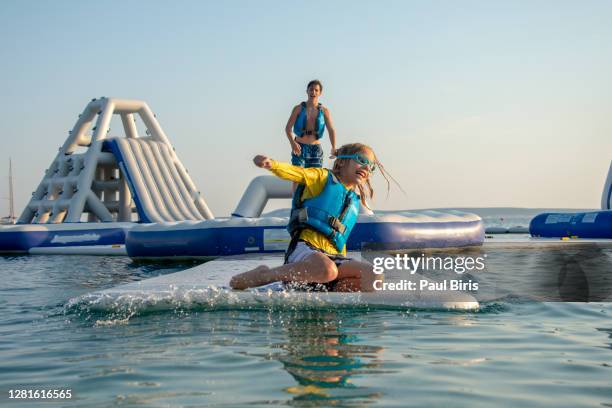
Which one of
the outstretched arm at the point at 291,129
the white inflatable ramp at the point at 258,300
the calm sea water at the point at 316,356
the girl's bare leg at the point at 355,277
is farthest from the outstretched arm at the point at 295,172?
the outstretched arm at the point at 291,129

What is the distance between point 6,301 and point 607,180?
663 inches

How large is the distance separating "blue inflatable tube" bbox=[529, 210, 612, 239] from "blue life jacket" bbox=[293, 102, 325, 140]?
9747mm

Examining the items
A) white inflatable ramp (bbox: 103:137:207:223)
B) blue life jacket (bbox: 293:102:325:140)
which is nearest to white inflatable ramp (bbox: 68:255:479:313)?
blue life jacket (bbox: 293:102:325:140)

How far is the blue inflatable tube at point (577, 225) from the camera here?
1527cm

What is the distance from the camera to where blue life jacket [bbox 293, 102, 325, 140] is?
8.06 meters

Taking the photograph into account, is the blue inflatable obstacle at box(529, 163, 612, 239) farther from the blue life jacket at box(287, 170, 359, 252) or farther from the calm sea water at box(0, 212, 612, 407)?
the blue life jacket at box(287, 170, 359, 252)

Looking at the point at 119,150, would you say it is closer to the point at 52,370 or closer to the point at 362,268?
the point at 362,268

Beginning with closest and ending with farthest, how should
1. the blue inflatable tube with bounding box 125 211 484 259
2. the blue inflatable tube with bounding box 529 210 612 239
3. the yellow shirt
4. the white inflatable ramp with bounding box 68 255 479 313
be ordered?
the white inflatable ramp with bounding box 68 255 479 313 < the yellow shirt < the blue inflatable tube with bounding box 125 211 484 259 < the blue inflatable tube with bounding box 529 210 612 239

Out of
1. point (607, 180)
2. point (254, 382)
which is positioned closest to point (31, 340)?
point (254, 382)

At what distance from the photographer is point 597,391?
87.0 inches

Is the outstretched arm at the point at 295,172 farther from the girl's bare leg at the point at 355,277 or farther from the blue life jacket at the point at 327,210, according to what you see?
the girl's bare leg at the point at 355,277

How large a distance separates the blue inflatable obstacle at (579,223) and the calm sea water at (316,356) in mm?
11903

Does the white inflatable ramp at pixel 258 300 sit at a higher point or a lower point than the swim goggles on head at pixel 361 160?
lower

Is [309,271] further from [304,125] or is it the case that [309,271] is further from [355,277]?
[304,125]
